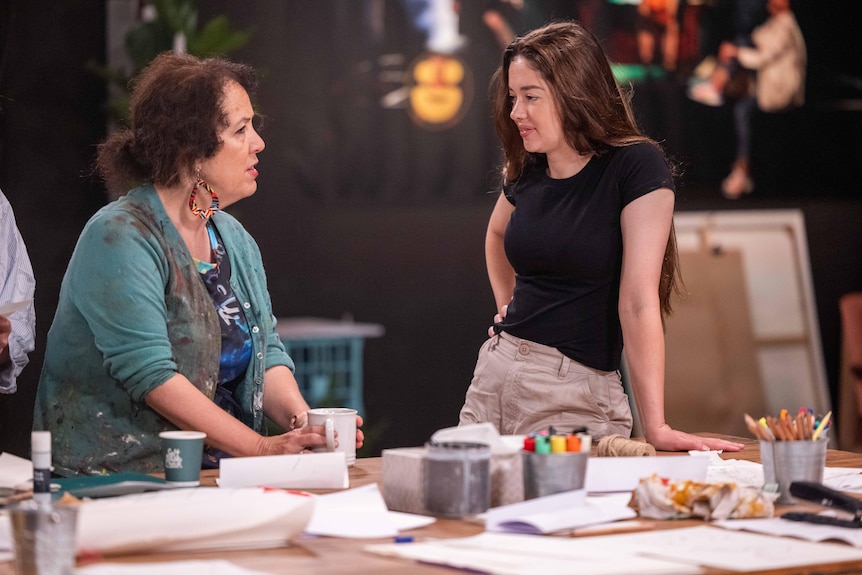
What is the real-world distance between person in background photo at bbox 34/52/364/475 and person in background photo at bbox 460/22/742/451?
0.49 metres

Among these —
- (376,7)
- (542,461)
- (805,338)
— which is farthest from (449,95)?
(542,461)

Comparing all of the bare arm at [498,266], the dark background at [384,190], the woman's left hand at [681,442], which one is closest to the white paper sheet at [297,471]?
the woman's left hand at [681,442]

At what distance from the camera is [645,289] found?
249 centimetres

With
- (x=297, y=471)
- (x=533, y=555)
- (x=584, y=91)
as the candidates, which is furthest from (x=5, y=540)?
(x=584, y=91)

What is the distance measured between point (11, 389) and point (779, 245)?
4378 mm

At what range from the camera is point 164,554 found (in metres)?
1.50

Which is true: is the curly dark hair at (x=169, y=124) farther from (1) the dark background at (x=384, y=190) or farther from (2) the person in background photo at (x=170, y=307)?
(1) the dark background at (x=384, y=190)

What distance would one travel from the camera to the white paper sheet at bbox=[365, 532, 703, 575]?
143 cm

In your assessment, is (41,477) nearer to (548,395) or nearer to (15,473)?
(15,473)

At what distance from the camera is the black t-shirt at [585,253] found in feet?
8.41

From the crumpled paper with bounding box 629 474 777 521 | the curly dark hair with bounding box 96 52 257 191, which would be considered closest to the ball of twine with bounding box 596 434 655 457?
the crumpled paper with bounding box 629 474 777 521

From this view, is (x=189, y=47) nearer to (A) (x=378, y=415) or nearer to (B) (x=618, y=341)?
(A) (x=378, y=415)

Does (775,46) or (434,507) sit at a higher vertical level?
(775,46)

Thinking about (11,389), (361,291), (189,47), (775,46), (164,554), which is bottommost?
(164,554)
